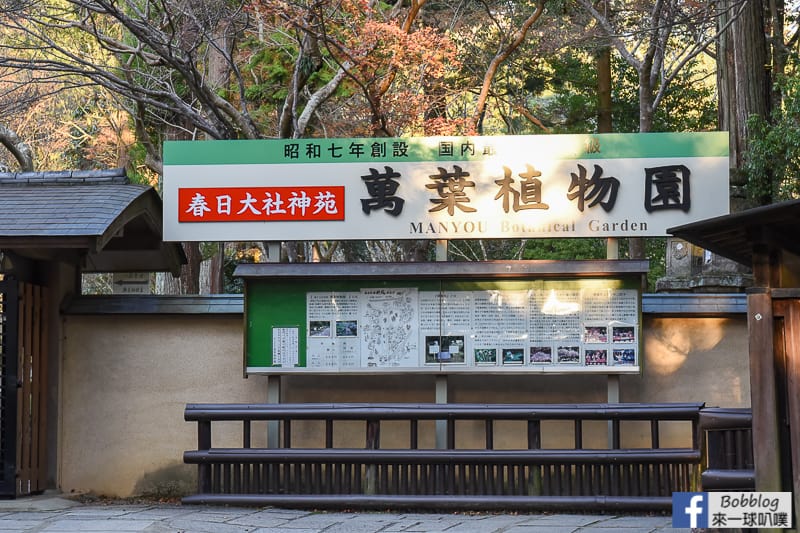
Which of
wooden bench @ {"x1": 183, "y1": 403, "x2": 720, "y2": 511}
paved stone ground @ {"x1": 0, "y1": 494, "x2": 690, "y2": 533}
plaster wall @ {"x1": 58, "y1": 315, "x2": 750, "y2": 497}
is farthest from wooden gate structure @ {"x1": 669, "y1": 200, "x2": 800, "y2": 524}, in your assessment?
plaster wall @ {"x1": 58, "y1": 315, "x2": 750, "y2": 497}

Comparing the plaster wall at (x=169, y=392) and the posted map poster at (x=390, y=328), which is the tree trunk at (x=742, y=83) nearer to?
the plaster wall at (x=169, y=392)

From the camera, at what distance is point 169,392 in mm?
11234

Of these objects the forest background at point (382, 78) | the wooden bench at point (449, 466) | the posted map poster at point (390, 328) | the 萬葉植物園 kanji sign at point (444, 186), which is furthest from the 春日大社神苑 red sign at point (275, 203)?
the forest background at point (382, 78)

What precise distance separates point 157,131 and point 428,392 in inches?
614

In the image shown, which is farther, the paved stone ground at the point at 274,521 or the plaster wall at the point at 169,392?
the plaster wall at the point at 169,392

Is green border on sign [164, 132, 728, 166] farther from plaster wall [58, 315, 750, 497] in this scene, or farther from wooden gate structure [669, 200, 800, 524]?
wooden gate structure [669, 200, 800, 524]

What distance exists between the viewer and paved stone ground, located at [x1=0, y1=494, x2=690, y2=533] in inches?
337

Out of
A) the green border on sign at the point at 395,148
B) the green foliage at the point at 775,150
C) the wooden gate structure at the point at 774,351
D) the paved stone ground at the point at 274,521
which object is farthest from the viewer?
the green foliage at the point at 775,150

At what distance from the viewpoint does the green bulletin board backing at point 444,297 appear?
1029 cm

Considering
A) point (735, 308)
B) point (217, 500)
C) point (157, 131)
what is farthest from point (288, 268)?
point (157, 131)

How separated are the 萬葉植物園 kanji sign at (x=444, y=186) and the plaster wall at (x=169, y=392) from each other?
53.1 inches

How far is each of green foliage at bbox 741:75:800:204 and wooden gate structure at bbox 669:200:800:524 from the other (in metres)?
8.21

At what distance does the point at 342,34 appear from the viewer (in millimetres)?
18578

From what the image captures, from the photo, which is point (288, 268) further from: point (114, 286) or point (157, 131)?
point (157, 131)
